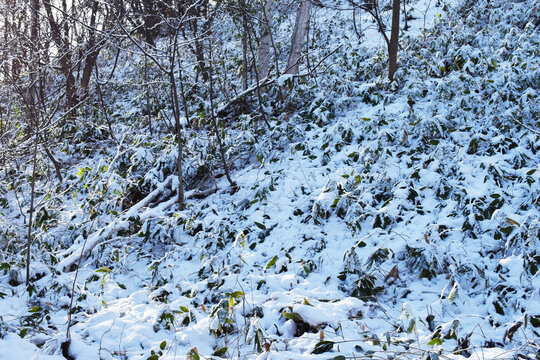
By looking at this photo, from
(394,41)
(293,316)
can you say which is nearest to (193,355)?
(293,316)

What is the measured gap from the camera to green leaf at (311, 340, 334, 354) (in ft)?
7.54

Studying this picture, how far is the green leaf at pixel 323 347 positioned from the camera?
2299 millimetres

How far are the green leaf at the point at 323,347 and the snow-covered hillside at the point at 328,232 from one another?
2cm

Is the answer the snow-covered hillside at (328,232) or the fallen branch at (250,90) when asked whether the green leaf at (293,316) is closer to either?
the snow-covered hillside at (328,232)

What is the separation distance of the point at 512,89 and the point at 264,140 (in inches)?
137

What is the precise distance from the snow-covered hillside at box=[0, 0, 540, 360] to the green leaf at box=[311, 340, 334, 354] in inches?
0.7

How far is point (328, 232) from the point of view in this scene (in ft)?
12.5

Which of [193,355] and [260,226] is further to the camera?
[260,226]

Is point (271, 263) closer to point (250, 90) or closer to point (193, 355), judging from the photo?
point (193, 355)

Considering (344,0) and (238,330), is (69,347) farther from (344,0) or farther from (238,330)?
(344,0)

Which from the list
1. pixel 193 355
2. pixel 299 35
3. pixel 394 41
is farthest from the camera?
pixel 299 35

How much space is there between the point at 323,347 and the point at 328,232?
162 centimetres

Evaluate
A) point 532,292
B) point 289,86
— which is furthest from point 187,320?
→ point 289,86

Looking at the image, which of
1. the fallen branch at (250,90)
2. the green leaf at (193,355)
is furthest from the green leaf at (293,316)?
the fallen branch at (250,90)
